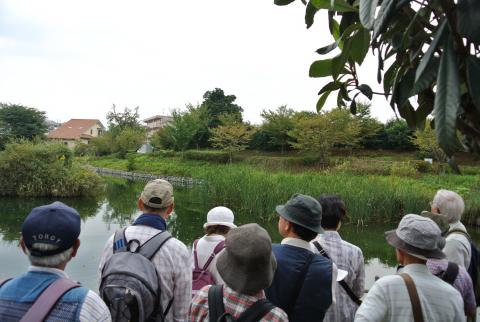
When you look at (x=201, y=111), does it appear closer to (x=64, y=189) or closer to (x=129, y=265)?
(x=64, y=189)

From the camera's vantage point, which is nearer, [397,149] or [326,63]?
[326,63]

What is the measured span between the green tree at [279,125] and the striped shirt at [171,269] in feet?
71.8

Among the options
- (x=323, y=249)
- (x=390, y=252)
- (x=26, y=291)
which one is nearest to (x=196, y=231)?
(x=390, y=252)

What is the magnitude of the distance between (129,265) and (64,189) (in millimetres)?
13439

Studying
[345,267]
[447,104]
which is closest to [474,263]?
[345,267]

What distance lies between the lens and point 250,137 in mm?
26188

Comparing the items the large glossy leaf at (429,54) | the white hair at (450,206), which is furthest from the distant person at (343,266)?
the large glossy leaf at (429,54)

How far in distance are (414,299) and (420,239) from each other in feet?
0.76

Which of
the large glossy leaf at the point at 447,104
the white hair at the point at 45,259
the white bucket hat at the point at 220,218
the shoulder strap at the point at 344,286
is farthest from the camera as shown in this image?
the white bucket hat at the point at 220,218

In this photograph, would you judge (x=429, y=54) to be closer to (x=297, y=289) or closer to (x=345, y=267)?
(x=297, y=289)

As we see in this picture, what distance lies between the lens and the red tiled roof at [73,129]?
46812 millimetres

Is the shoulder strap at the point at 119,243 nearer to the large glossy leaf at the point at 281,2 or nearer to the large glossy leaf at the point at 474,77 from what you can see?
the large glossy leaf at the point at 281,2

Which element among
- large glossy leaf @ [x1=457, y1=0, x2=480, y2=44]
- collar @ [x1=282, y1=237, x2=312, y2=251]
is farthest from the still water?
large glossy leaf @ [x1=457, y1=0, x2=480, y2=44]

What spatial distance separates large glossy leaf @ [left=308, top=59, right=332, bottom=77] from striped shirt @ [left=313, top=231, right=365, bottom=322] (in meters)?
1.19
